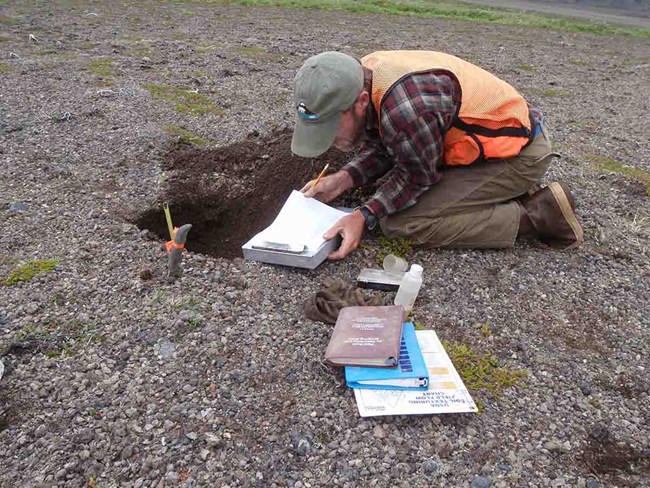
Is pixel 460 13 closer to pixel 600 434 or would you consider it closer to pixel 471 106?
pixel 471 106

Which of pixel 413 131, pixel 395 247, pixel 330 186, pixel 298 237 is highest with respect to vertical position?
pixel 413 131

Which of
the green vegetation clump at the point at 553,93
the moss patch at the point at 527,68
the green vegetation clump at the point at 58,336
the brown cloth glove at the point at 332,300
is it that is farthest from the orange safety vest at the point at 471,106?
the moss patch at the point at 527,68

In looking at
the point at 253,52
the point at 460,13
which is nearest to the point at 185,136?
the point at 253,52

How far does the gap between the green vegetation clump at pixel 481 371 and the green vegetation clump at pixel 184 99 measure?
4430 millimetres

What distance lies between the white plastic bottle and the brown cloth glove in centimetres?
13

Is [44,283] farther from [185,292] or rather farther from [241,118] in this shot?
[241,118]

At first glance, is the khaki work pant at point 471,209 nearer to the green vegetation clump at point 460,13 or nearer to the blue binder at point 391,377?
the blue binder at point 391,377

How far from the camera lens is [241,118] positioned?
6.11m

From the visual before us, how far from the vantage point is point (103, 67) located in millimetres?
7648

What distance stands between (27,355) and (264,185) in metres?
2.33

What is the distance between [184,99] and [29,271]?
151 inches

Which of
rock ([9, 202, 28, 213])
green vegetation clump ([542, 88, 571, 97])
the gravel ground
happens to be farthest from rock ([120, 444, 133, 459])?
green vegetation clump ([542, 88, 571, 97])

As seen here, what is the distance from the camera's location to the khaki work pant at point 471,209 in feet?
12.1

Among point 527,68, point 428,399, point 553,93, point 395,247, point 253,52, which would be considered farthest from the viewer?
point 527,68
